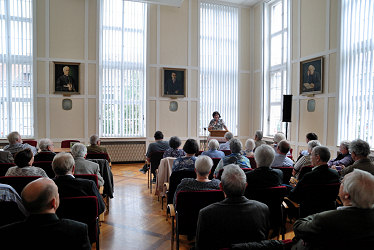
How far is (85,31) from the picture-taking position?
910 cm

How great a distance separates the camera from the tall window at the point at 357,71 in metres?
6.30

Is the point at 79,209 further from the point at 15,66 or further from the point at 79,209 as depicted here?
the point at 15,66

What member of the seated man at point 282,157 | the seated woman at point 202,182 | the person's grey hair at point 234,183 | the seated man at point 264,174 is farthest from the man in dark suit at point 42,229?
the seated man at point 282,157

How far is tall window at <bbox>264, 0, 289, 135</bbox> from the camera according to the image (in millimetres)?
9296

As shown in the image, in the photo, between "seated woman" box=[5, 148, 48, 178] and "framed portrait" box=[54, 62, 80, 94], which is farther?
"framed portrait" box=[54, 62, 80, 94]

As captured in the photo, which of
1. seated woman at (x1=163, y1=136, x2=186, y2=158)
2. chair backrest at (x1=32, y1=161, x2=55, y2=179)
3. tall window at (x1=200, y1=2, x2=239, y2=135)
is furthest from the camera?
tall window at (x1=200, y1=2, x2=239, y2=135)

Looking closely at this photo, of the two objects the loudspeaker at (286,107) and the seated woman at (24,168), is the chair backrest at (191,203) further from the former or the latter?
the loudspeaker at (286,107)

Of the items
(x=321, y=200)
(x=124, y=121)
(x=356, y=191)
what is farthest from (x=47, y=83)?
(x=356, y=191)

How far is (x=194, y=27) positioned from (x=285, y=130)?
489 cm

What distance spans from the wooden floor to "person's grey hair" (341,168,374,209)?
231 centimetres

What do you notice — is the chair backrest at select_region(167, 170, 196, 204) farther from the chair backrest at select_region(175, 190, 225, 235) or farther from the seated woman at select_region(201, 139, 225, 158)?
the seated woman at select_region(201, 139, 225, 158)

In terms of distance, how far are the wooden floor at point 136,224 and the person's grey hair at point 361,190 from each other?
2.31m

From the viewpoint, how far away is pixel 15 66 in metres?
8.60

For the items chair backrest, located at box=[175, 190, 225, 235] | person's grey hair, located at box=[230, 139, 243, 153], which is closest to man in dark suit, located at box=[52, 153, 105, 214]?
chair backrest, located at box=[175, 190, 225, 235]
